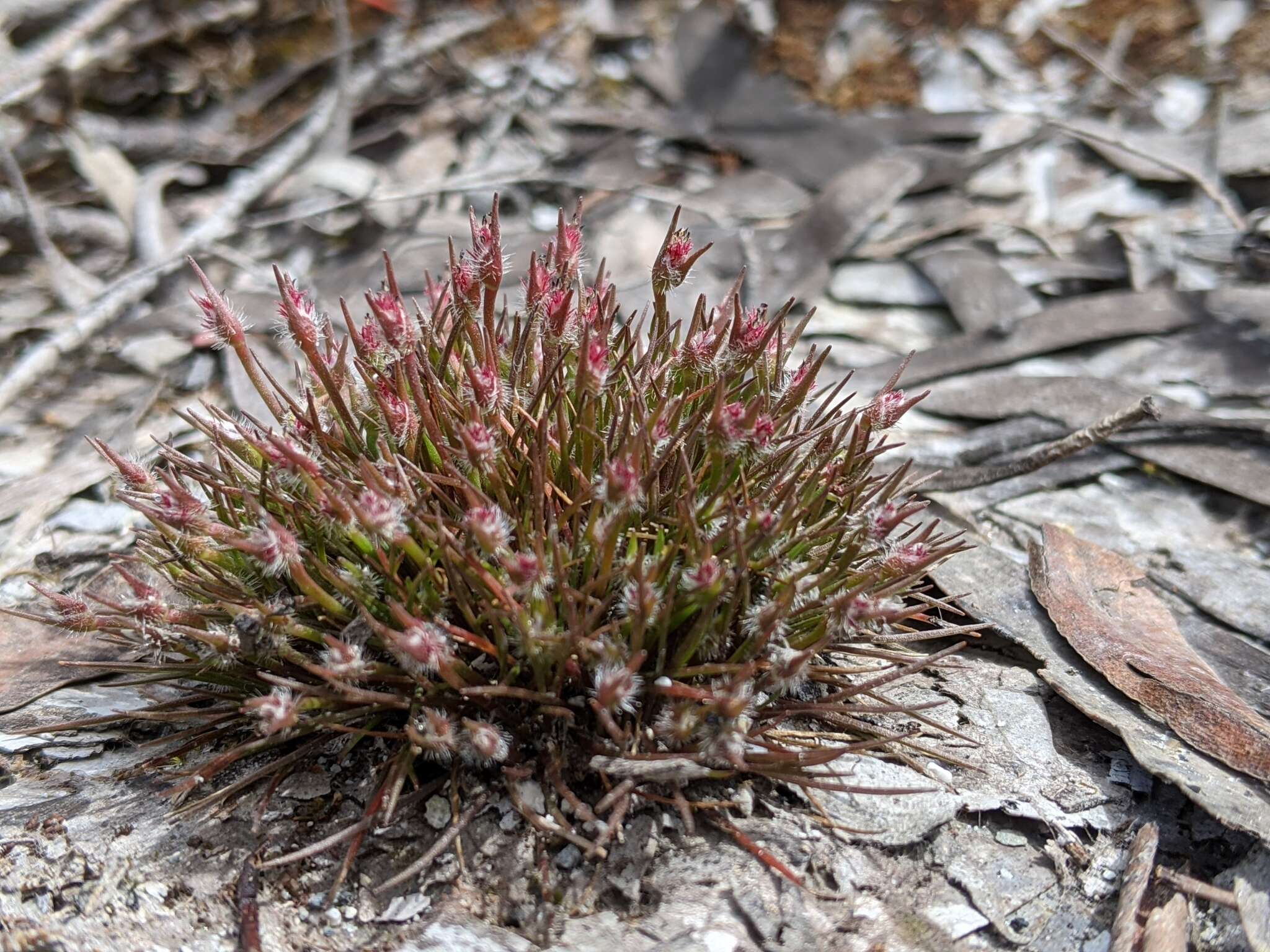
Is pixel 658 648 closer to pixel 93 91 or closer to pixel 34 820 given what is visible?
pixel 34 820

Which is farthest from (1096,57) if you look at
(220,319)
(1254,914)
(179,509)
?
(179,509)

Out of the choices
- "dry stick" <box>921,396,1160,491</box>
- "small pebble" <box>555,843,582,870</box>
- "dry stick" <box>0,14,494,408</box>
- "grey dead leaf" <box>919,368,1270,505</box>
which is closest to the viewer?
"small pebble" <box>555,843,582,870</box>

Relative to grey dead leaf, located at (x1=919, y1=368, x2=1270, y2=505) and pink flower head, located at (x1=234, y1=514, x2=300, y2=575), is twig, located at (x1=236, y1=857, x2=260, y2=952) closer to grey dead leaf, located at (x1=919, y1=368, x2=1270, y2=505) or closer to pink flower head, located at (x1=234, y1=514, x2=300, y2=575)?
pink flower head, located at (x1=234, y1=514, x2=300, y2=575)

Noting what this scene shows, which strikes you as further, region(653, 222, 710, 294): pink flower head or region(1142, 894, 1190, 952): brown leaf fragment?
region(653, 222, 710, 294): pink flower head

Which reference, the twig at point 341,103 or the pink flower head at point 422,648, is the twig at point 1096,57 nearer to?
the twig at point 341,103

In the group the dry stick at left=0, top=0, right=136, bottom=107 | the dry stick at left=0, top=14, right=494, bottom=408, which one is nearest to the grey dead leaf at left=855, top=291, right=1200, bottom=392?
the dry stick at left=0, top=14, right=494, bottom=408

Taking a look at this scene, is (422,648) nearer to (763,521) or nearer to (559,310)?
(763,521)
